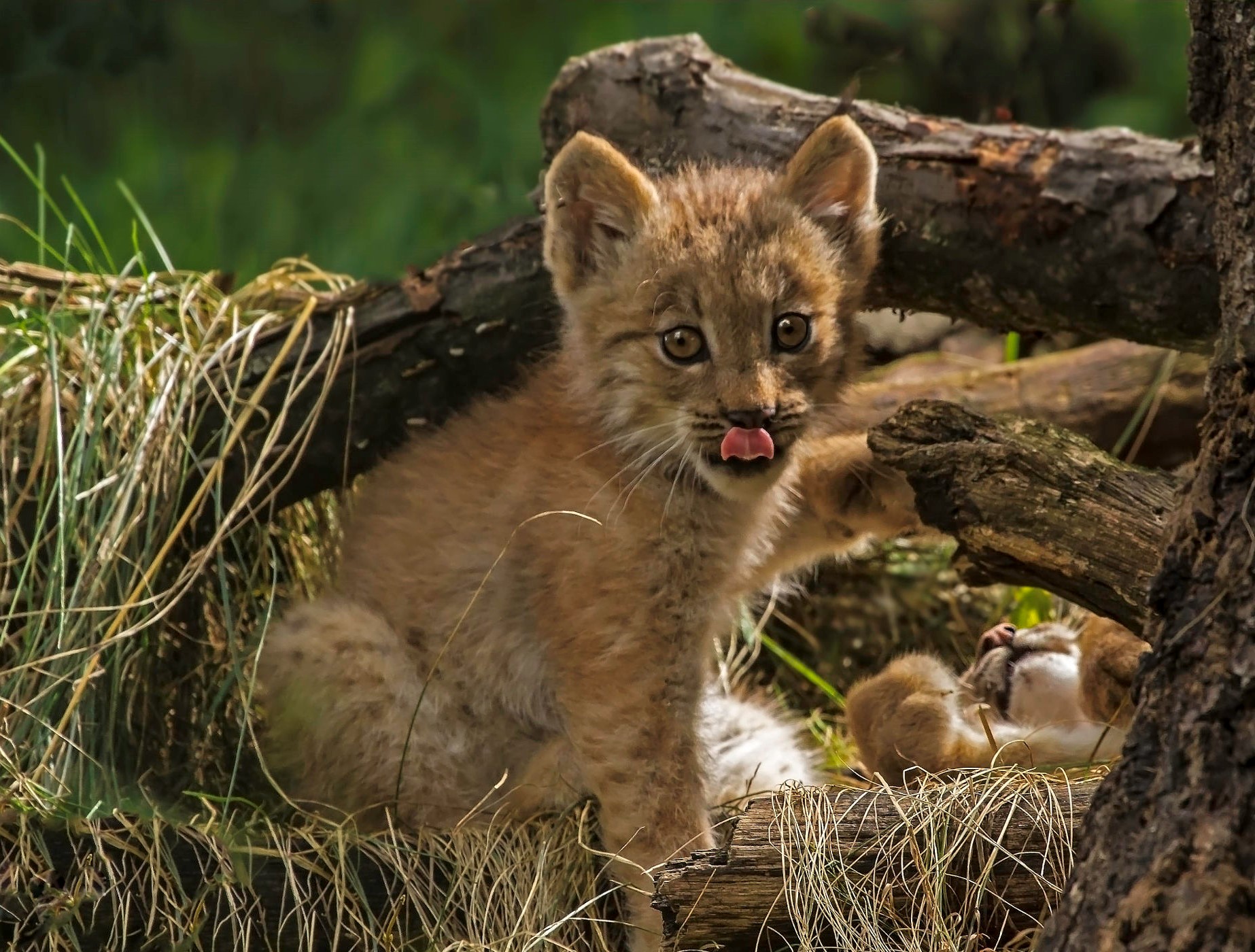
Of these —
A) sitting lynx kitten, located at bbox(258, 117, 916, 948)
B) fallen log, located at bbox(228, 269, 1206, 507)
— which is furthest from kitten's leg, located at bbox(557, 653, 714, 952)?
fallen log, located at bbox(228, 269, 1206, 507)

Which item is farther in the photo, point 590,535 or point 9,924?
point 590,535

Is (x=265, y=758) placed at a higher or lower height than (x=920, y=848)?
lower

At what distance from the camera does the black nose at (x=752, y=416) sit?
2.96 metres

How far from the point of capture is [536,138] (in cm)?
419

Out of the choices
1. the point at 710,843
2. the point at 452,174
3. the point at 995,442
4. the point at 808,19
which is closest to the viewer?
the point at 995,442

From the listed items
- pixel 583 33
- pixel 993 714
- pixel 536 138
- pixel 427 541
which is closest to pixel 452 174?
pixel 536 138

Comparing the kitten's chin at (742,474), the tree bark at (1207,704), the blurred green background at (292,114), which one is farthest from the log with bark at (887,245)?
the tree bark at (1207,704)

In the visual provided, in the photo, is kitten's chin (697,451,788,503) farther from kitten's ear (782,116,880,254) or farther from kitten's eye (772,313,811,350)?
kitten's ear (782,116,880,254)

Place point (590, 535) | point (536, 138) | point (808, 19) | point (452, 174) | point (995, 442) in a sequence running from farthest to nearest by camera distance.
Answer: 1. point (808, 19)
2. point (536, 138)
3. point (452, 174)
4. point (590, 535)
5. point (995, 442)

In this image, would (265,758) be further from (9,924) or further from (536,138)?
(536,138)

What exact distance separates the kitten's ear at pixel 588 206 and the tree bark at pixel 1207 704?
1.48 meters

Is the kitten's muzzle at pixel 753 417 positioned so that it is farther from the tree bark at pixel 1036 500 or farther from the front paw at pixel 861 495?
the front paw at pixel 861 495

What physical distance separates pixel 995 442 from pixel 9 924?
2.22 metres

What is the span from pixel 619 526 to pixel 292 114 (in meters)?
1.72
